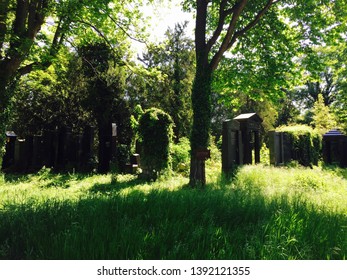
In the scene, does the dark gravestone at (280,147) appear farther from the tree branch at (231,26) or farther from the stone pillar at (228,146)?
the tree branch at (231,26)

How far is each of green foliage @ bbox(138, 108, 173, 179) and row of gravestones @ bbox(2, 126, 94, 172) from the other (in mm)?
4233

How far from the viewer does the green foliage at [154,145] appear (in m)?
11.0

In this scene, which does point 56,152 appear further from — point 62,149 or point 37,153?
point 37,153

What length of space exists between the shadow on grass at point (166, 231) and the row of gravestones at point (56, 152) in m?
9.12

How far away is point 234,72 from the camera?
37.5 ft

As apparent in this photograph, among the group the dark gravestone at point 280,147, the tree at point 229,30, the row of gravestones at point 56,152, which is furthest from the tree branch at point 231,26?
the row of gravestones at point 56,152

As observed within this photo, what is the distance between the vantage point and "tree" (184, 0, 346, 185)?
9367 mm

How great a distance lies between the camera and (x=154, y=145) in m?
11.0

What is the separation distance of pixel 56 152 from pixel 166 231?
39.3 feet

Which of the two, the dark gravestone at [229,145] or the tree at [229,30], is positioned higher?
the tree at [229,30]

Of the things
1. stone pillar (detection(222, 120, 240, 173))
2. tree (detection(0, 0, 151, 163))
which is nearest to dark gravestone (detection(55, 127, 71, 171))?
tree (detection(0, 0, 151, 163))
